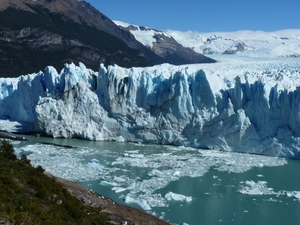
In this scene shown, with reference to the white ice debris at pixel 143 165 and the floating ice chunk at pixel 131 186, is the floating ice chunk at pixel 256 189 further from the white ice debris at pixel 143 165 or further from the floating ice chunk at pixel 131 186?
the floating ice chunk at pixel 131 186

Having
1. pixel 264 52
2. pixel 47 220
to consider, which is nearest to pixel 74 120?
pixel 47 220

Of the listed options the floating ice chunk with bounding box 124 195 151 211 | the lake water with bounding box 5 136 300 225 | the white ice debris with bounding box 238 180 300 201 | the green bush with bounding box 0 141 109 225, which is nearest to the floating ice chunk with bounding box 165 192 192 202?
the lake water with bounding box 5 136 300 225

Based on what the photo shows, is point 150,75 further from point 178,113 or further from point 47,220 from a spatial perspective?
point 47,220

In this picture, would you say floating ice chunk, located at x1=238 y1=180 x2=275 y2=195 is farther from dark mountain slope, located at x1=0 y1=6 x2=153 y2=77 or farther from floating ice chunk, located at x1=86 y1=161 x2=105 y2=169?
dark mountain slope, located at x1=0 y1=6 x2=153 y2=77

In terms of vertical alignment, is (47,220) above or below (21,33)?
below

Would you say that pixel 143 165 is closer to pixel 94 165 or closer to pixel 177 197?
pixel 94 165

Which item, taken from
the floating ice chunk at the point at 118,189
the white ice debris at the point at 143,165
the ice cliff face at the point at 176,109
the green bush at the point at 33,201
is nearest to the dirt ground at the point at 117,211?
Answer: the green bush at the point at 33,201
